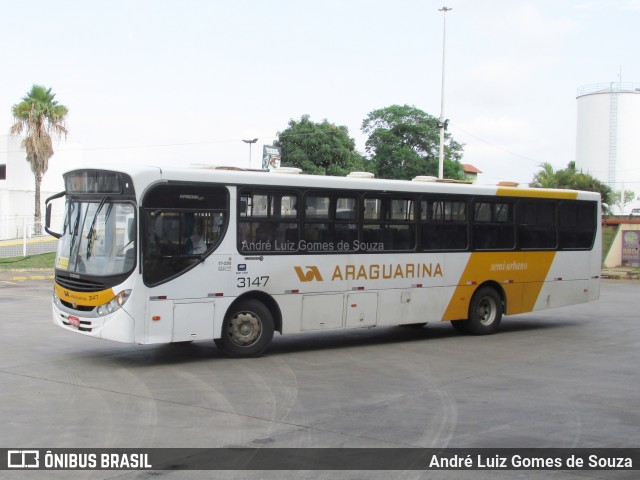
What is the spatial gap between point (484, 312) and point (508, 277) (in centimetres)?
87

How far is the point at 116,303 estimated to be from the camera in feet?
37.0

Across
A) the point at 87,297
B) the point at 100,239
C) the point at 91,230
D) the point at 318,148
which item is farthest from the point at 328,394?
the point at 318,148

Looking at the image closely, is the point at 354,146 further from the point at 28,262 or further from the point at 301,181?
the point at 301,181

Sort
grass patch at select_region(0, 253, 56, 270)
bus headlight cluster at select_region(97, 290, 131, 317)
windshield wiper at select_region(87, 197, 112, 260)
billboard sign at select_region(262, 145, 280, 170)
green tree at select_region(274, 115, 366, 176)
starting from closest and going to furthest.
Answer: bus headlight cluster at select_region(97, 290, 131, 317) < windshield wiper at select_region(87, 197, 112, 260) < grass patch at select_region(0, 253, 56, 270) < billboard sign at select_region(262, 145, 280, 170) < green tree at select_region(274, 115, 366, 176)

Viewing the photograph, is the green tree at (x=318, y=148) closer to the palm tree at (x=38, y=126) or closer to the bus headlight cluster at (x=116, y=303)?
the palm tree at (x=38, y=126)

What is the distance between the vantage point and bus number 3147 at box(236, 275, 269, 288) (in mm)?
12305

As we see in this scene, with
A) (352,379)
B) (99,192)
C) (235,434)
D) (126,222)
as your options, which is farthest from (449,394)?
(99,192)

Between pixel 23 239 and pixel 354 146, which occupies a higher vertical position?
pixel 354 146

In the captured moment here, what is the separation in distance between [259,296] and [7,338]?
502 cm

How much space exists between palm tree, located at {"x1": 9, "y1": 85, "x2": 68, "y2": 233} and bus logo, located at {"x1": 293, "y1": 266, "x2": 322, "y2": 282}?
33963mm

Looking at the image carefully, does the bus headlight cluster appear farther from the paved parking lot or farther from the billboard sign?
the billboard sign

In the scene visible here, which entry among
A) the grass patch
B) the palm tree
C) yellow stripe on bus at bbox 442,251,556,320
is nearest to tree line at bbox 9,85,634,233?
the palm tree

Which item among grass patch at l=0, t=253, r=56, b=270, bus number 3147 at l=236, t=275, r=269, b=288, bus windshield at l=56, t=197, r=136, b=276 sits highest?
bus windshield at l=56, t=197, r=136, b=276

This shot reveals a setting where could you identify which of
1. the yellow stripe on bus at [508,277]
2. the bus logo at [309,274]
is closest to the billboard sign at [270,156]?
the yellow stripe on bus at [508,277]
